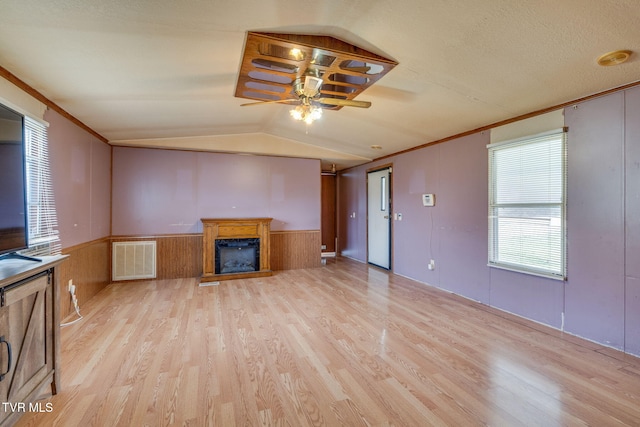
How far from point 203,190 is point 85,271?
82.1 inches

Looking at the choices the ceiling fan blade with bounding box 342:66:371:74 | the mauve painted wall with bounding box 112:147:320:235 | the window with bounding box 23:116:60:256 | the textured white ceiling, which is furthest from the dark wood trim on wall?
the ceiling fan blade with bounding box 342:66:371:74

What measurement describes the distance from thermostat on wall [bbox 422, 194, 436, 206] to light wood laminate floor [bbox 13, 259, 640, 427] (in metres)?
1.55

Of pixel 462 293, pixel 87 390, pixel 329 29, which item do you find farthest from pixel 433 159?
pixel 87 390

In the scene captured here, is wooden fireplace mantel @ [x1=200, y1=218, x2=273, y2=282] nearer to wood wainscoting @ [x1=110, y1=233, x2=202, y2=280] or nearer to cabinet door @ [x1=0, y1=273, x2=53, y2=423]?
wood wainscoting @ [x1=110, y1=233, x2=202, y2=280]

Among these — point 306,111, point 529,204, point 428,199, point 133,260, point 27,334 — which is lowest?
point 133,260

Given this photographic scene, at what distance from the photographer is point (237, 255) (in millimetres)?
4984

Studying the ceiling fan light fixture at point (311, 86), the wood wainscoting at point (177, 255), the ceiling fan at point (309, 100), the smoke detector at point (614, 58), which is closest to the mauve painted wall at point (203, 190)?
the wood wainscoting at point (177, 255)

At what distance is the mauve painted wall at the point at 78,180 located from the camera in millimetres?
2922

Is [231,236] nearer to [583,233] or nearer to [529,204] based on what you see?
[529,204]

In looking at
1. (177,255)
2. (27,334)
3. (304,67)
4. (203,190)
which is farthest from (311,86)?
(177,255)

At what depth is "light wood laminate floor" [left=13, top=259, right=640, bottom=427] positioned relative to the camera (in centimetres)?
166

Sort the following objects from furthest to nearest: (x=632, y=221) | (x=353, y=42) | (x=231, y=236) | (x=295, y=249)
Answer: (x=295, y=249) < (x=231, y=236) < (x=632, y=221) < (x=353, y=42)

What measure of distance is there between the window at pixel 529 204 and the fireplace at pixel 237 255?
3629 millimetres

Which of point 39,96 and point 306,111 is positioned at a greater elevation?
point 39,96
